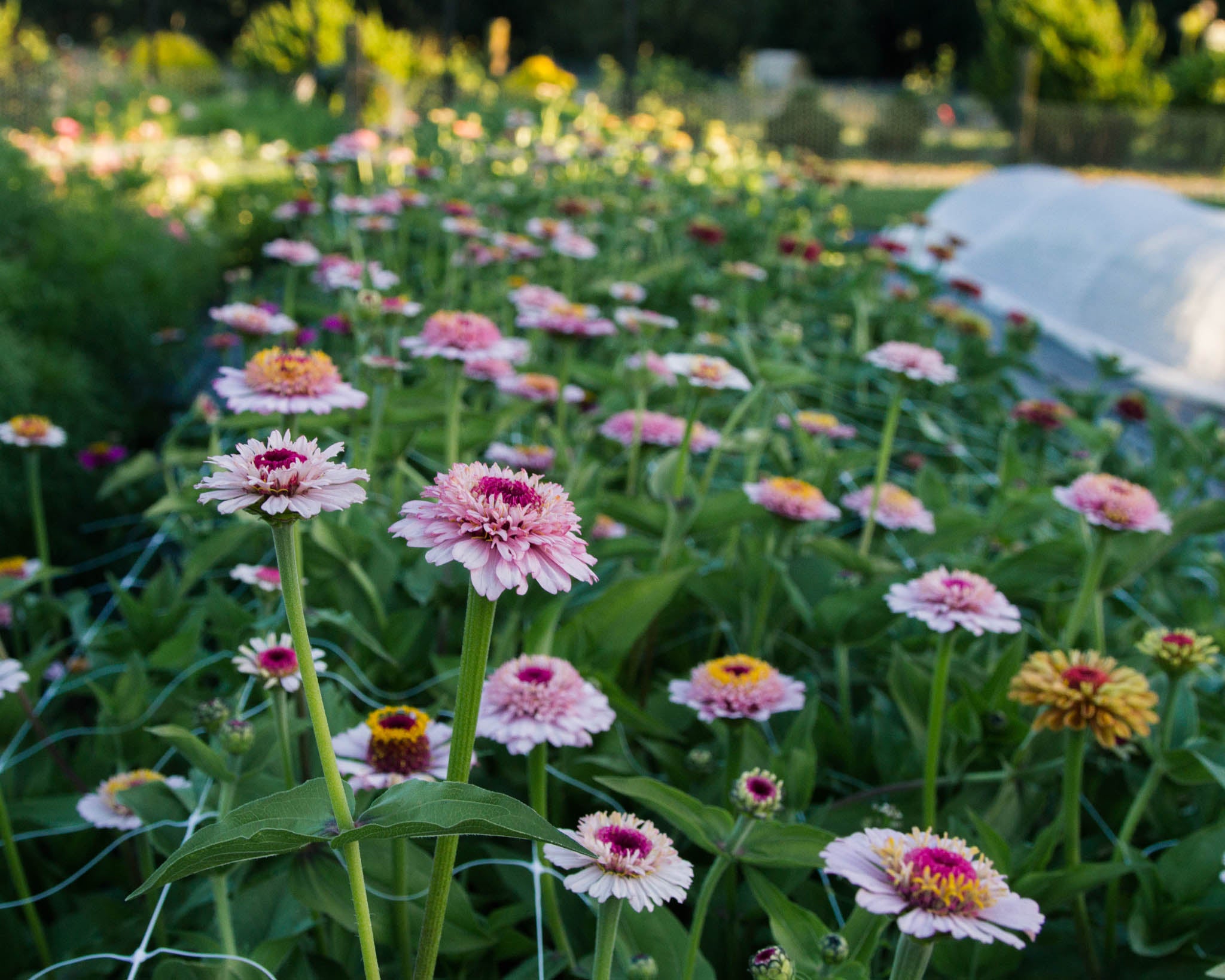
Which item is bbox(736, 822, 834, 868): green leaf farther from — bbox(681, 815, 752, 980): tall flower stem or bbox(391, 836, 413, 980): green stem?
bbox(391, 836, 413, 980): green stem

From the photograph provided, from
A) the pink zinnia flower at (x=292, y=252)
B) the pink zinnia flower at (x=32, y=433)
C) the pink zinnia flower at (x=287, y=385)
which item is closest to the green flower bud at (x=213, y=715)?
the pink zinnia flower at (x=287, y=385)

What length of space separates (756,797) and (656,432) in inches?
27.0

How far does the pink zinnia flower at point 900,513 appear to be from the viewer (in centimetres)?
111

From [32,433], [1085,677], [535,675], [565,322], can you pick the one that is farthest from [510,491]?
[32,433]

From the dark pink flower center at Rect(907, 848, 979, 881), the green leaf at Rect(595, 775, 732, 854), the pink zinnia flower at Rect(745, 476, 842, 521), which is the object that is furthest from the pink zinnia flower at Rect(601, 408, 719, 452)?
the dark pink flower center at Rect(907, 848, 979, 881)

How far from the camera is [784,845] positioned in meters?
0.61

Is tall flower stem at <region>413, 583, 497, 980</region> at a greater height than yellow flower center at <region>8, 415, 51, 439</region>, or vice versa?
tall flower stem at <region>413, 583, 497, 980</region>

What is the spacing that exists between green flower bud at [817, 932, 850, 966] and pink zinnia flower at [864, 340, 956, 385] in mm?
545

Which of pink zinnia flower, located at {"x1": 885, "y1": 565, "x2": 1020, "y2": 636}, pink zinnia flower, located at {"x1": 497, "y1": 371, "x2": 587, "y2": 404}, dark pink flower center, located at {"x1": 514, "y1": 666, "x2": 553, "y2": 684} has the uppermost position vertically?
pink zinnia flower, located at {"x1": 885, "y1": 565, "x2": 1020, "y2": 636}

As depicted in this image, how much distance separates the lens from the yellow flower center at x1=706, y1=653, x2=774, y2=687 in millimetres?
733

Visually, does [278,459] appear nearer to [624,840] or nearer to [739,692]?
[624,840]

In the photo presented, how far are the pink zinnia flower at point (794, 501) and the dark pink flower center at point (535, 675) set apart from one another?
356 millimetres

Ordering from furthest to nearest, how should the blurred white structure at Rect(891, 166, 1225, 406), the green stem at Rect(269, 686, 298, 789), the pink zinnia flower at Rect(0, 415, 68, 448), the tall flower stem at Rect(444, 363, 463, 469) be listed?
1. the blurred white structure at Rect(891, 166, 1225, 406)
2. the pink zinnia flower at Rect(0, 415, 68, 448)
3. the tall flower stem at Rect(444, 363, 463, 469)
4. the green stem at Rect(269, 686, 298, 789)

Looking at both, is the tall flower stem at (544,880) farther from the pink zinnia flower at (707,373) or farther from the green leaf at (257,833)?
the pink zinnia flower at (707,373)
